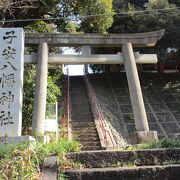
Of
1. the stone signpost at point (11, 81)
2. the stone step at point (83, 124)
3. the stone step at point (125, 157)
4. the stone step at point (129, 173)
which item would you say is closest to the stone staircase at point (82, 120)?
the stone step at point (83, 124)

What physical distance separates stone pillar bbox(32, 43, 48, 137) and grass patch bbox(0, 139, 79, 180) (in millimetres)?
4662

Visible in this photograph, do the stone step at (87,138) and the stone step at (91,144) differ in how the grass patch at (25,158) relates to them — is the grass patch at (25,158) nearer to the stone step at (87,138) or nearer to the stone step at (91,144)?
the stone step at (91,144)

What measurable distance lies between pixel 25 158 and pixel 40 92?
21.6 feet

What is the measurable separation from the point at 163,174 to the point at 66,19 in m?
13.4

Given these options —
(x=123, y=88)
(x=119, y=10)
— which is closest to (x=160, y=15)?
(x=119, y=10)

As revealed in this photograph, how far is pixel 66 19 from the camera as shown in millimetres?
17125

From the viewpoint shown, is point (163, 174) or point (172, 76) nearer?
point (163, 174)

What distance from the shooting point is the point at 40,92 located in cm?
1100

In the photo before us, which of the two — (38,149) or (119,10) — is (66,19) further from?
(38,149)

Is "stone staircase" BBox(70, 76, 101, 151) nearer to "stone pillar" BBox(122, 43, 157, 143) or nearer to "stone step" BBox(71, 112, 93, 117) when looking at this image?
"stone step" BBox(71, 112, 93, 117)

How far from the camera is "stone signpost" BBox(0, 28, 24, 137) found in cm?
850

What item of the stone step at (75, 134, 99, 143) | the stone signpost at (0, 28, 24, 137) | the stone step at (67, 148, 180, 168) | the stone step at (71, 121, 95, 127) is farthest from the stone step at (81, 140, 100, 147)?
the stone step at (67, 148, 180, 168)

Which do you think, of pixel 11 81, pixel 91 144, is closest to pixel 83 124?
pixel 91 144

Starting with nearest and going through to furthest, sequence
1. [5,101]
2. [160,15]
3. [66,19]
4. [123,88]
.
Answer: [5,101]
[66,19]
[123,88]
[160,15]
